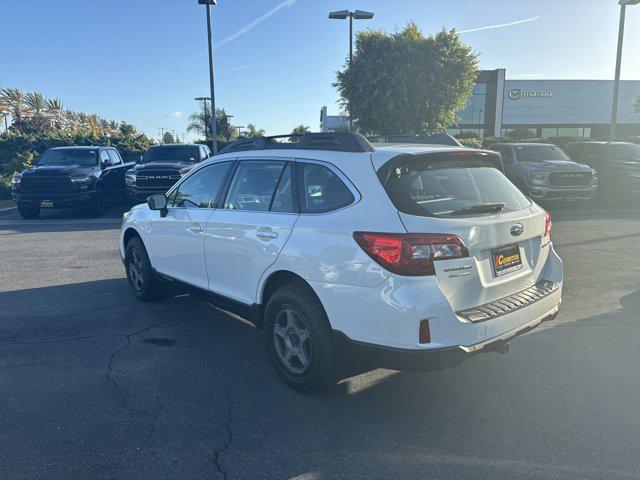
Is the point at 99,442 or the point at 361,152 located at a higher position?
the point at 361,152

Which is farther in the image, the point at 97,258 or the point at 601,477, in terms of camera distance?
the point at 97,258

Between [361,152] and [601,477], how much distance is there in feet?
7.70

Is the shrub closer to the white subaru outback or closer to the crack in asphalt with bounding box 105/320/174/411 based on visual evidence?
the crack in asphalt with bounding box 105/320/174/411

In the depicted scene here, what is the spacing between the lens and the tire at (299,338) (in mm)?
3357

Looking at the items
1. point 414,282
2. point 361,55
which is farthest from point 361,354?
point 361,55

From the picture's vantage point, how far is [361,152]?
3422 millimetres

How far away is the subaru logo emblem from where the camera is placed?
338 centimetres

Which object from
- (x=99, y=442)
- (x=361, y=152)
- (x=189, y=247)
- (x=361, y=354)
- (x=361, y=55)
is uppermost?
(x=361, y=55)

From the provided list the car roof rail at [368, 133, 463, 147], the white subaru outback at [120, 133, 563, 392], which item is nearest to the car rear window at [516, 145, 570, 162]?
the car roof rail at [368, 133, 463, 147]

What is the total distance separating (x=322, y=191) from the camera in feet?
11.7

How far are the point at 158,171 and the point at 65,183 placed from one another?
7.78ft

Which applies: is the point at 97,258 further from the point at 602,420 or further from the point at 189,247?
the point at 602,420

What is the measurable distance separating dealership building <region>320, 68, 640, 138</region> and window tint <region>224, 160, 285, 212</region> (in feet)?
159

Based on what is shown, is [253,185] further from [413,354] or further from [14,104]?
[14,104]
